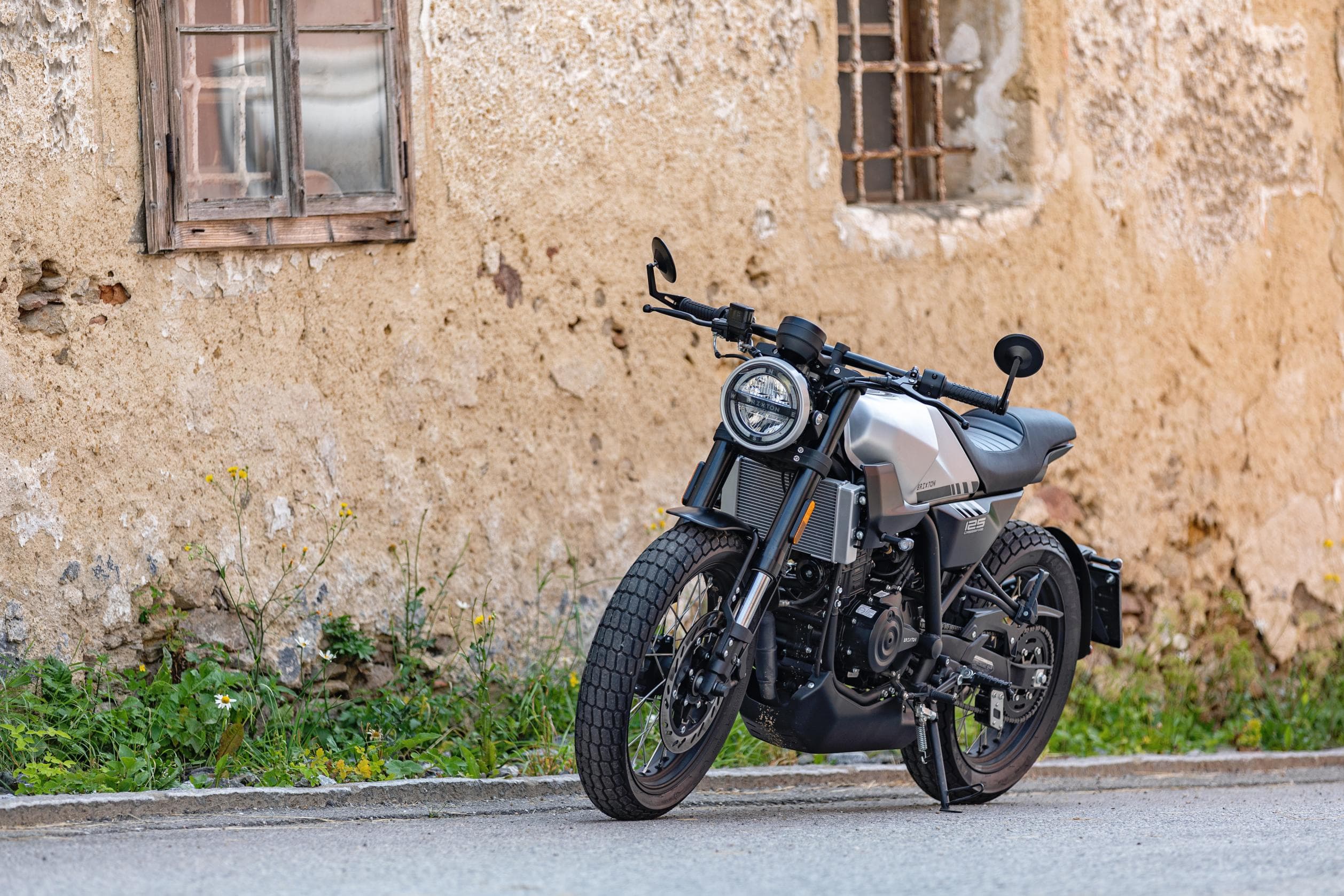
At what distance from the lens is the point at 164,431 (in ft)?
15.4

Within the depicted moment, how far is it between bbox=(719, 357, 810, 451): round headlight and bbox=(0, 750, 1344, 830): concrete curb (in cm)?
129

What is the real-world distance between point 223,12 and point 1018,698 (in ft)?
10.6

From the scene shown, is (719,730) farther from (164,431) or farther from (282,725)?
(164,431)

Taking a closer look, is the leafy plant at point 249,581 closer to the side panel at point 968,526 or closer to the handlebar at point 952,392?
the side panel at point 968,526

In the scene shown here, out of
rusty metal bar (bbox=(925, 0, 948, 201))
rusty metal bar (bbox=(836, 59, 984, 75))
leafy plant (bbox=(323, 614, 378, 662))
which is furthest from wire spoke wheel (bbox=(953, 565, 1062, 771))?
rusty metal bar (bbox=(836, 59, 984, 75))

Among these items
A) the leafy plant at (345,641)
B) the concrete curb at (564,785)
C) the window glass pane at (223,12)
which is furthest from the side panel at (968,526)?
the window glass pane at (223,12)

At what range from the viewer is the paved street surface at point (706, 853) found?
3223 millimetres

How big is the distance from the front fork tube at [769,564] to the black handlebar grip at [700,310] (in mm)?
393

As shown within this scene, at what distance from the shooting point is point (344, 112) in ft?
16.5

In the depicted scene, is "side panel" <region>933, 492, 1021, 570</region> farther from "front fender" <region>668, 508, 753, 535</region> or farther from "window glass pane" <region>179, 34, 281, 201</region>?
"window glass pane" <region>179, 34, 281, 201</region>

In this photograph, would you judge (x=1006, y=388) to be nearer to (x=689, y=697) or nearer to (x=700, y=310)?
(x=700, y=310)

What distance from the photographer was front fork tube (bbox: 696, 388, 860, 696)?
3816 mm

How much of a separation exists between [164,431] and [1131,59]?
4.09 metres

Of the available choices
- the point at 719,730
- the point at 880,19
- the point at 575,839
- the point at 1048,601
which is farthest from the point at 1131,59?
the point at 575,839
